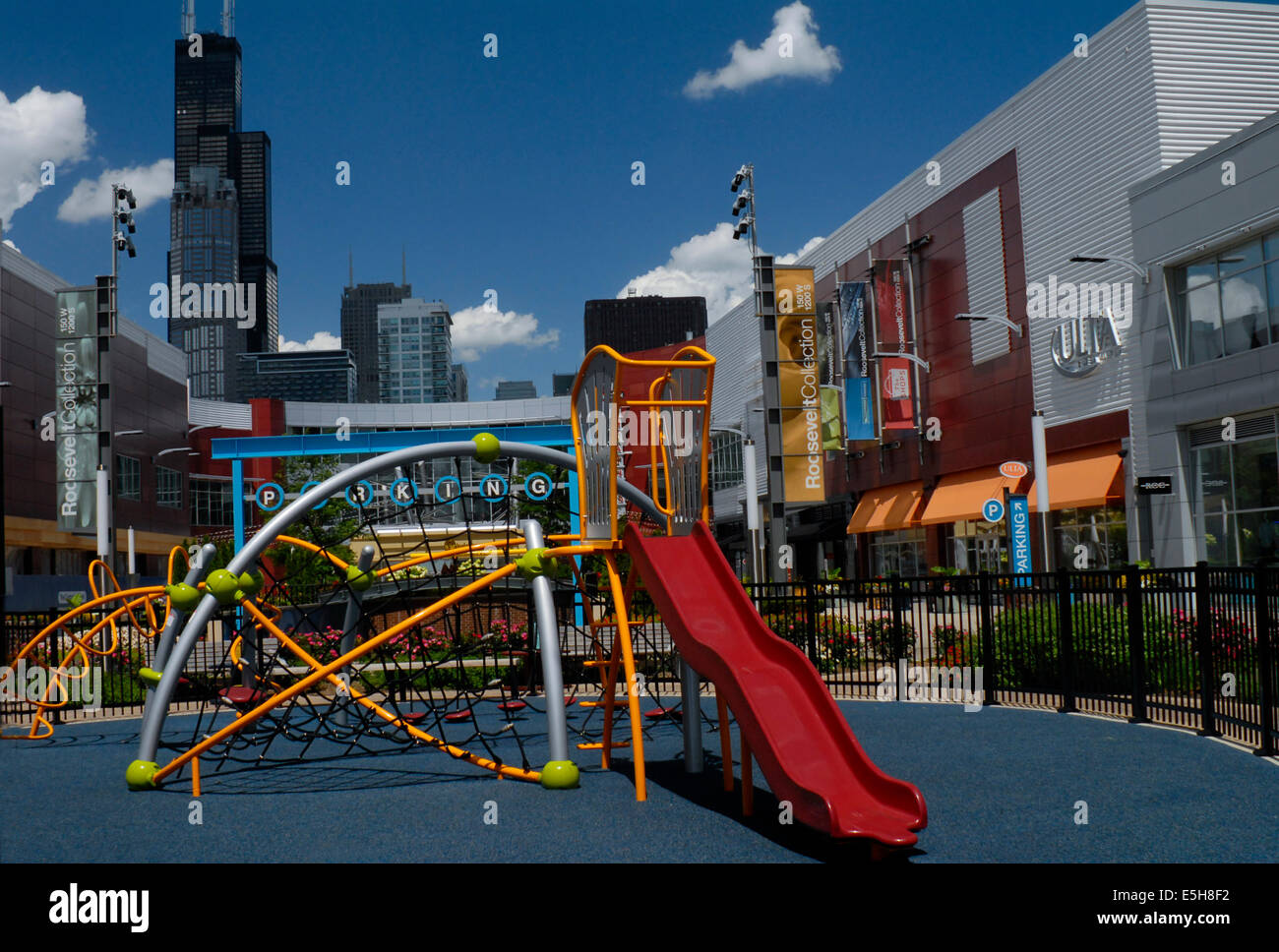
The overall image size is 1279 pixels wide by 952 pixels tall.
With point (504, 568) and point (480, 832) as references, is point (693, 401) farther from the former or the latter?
point (480, 832)

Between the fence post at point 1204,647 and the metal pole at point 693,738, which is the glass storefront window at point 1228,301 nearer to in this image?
the fence post at point 1204,647

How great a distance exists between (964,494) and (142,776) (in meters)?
31.3

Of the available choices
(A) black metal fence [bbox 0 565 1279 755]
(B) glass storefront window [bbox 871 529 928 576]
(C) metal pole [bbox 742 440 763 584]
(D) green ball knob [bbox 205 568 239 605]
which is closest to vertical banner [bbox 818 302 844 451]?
(B) glass storefront window [bbox 871 529 928 576]

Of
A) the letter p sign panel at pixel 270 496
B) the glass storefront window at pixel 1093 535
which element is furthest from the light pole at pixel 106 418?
the glass storefront window at pixel 1093 535

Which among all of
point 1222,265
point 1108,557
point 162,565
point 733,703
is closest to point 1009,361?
point 1108,557

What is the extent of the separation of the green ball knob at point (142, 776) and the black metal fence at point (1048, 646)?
4.83m

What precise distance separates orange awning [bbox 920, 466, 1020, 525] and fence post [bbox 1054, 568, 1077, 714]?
2053cm

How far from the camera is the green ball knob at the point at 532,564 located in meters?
10.3

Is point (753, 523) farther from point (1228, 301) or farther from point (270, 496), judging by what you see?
point (270, 496)

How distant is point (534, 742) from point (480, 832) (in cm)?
506

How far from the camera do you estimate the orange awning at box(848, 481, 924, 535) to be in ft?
135

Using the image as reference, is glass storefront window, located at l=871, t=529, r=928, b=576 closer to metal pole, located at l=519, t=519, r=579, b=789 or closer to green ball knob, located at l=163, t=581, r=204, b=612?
metal pole, located at l=519, t=519, r=579, b=789
